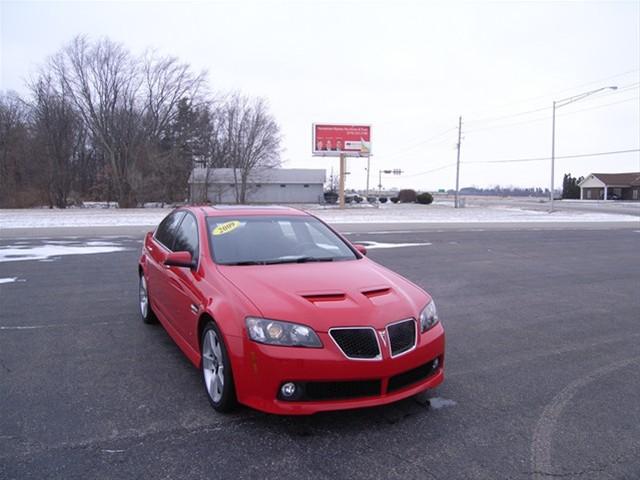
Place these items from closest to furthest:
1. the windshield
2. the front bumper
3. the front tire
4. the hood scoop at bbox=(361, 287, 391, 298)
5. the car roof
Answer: the front bumper
the front tire
the hood scoop at bbox=(361, 287, 391, 298)
the windshield
the car roof

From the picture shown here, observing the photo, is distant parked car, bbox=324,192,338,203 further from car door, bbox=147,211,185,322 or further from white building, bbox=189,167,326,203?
car door, bbox=147,211,185,322

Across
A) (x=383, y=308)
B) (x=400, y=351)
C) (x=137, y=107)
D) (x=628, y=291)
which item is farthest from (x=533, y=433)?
(x=137, y=107)

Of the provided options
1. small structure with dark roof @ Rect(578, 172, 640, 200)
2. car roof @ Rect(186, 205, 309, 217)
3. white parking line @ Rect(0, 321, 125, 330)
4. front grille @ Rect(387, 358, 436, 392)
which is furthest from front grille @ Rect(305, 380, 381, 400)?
small structure with dark roof @ Rect(578, 172, 640, 200)

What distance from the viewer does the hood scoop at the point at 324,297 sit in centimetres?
350

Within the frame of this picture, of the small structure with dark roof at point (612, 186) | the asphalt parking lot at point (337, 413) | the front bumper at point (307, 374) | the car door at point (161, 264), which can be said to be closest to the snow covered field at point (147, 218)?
the asphalt parking lot at point (337, 413)

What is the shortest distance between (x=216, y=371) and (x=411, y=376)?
1426 mm

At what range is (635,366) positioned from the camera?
4.80m

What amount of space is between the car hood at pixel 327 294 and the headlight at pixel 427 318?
0.17 ft

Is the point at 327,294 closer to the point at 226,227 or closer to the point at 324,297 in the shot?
the point at 324,297

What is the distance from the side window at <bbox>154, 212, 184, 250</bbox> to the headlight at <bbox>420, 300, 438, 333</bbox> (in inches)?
113

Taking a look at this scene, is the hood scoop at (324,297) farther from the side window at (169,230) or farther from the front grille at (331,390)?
the side window at (169,230)

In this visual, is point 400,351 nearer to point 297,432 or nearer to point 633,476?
point 297,432

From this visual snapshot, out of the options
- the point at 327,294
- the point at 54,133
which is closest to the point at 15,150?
the point at 54,133

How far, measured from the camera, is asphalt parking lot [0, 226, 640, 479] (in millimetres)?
2988
